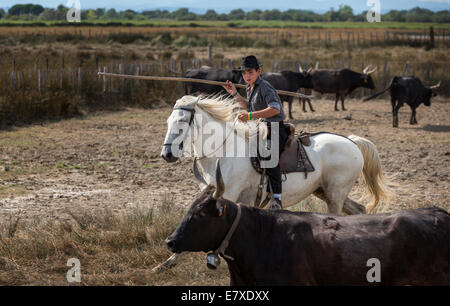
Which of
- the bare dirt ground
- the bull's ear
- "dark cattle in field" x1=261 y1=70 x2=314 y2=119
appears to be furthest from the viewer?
"dark cattle in field" x1=261 y1=70 x2=314 y2=119

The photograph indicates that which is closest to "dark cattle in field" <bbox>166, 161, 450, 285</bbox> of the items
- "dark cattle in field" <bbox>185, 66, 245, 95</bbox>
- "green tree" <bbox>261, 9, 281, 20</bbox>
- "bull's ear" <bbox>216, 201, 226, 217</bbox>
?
"bull's ear" <bbox>216, 201, 226, 217</bbox>

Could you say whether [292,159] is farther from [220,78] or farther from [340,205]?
[220,78]

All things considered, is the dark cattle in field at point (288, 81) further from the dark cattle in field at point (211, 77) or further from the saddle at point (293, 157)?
the saddle at point (293, 157)

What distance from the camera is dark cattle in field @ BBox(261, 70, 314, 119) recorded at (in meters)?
17.6

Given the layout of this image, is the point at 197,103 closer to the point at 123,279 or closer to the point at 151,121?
the point at 123,279

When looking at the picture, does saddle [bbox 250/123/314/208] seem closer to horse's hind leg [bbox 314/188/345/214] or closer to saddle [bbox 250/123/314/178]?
saddle [bbox 250/123/314/178]

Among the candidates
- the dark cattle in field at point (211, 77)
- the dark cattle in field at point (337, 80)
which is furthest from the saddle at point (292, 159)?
the dark cattle in field at point (337, 80)

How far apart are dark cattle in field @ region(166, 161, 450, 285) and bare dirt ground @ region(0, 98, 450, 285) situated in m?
1.25

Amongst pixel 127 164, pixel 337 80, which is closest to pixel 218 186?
pixel 127 164

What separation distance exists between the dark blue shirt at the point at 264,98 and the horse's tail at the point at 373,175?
1554 mm

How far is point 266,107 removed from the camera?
5754mm

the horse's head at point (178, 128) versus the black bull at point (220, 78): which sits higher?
the black bull at point (220, 78)

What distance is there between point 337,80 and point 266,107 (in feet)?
47.7

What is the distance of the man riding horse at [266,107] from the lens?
551cm
